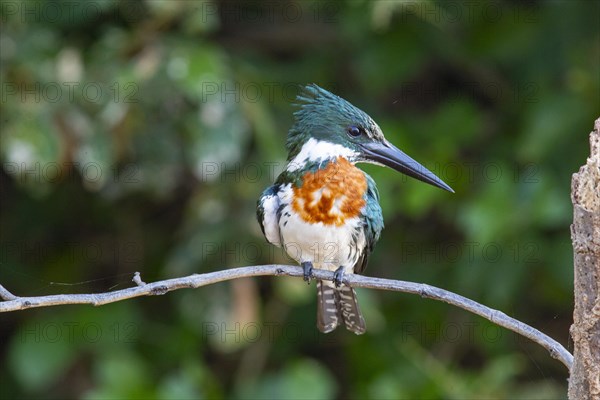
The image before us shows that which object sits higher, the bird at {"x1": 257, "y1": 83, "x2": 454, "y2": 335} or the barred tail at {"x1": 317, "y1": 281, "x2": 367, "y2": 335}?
→ the bird at {"x1": 257, "y1": 83, "x2": 454, "y2": 335}

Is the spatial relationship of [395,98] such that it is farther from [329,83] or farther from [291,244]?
[291,244]

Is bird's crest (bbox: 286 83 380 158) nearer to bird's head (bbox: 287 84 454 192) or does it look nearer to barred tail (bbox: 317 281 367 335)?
bird's head (bbox: 287 84 454 192)


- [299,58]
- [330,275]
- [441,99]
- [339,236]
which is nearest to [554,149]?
[441,99]

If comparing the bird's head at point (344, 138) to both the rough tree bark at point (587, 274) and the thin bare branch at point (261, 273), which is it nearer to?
the thin bare branch at point (261, 273)

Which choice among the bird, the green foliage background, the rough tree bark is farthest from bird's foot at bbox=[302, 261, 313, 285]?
the green foliage background

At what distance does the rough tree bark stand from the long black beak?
76 cm

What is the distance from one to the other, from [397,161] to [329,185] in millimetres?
206

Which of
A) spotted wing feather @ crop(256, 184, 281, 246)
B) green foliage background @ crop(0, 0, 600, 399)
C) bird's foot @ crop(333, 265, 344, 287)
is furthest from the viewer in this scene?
green foliage background @ crop(0, 0, 600, 399)

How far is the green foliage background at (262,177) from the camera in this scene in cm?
362

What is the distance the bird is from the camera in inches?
101

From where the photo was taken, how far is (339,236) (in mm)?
2615

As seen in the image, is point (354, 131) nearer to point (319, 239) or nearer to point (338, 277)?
point (319, 239)

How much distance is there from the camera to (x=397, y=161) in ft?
8.40

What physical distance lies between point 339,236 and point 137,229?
2115mm
